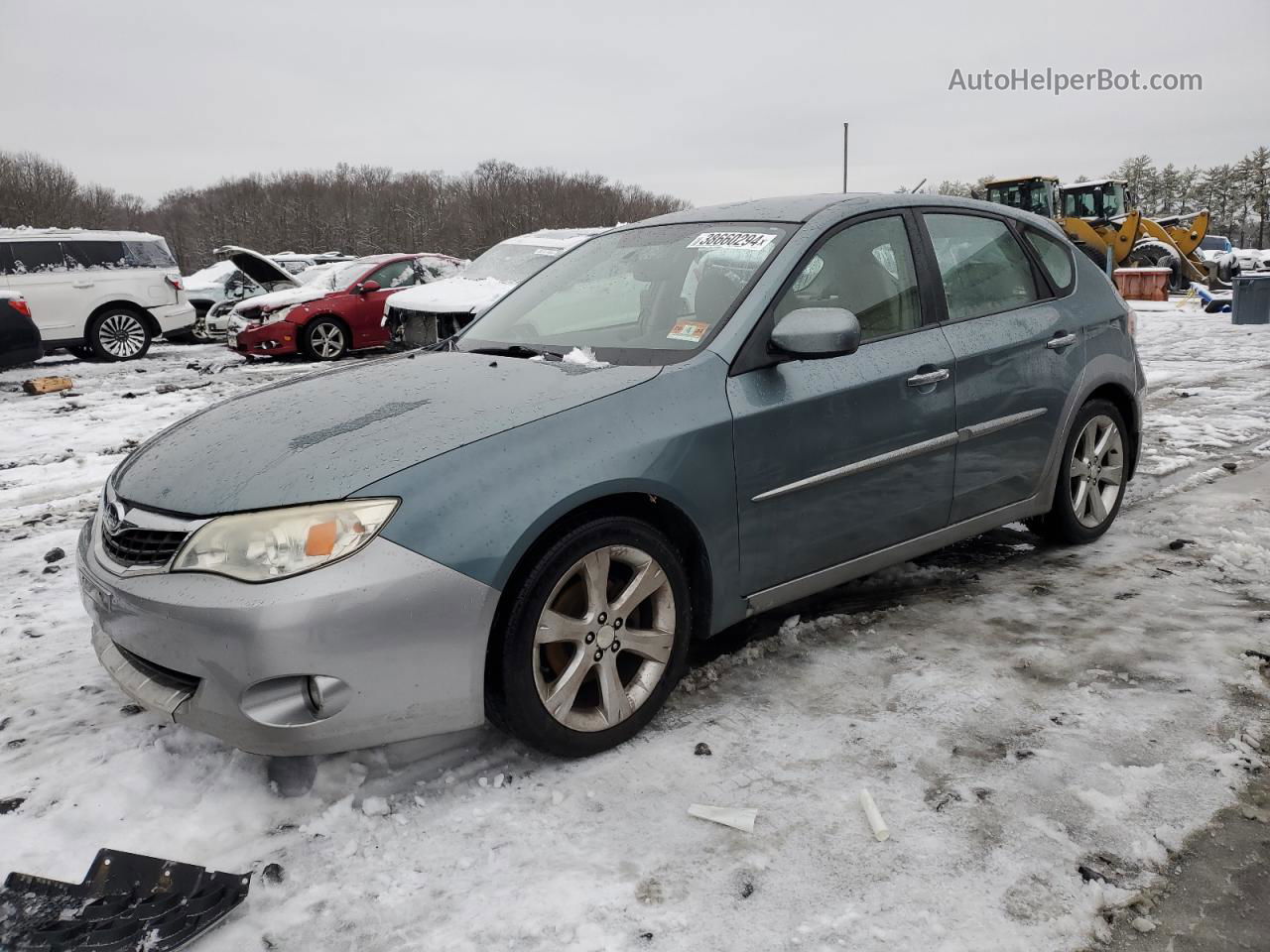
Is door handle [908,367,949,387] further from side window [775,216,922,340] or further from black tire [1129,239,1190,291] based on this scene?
black tire [1129,239,1190,291]

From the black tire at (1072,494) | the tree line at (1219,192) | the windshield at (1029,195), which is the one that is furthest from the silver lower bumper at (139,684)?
the tree line at (1219,192)

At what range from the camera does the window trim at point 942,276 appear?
3.56 meters

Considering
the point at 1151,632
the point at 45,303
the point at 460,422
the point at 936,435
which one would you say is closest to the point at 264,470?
the point at 460,422

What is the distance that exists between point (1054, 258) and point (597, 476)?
2799 mm

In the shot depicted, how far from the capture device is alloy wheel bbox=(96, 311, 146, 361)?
1431 cm

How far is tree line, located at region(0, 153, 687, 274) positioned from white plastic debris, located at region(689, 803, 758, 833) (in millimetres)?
101771

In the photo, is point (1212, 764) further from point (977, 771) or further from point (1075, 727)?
point (977, 771)

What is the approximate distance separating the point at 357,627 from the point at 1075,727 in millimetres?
2117

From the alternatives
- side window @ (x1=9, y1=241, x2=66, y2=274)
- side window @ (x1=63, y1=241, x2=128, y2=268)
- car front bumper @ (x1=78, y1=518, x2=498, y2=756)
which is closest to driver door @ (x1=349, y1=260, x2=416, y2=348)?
side window @ (x1=63, y1=241, x2=128, y2=268)

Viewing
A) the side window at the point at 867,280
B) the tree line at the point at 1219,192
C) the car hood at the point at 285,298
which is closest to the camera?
the side window at the point at 867,280

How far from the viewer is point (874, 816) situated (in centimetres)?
236

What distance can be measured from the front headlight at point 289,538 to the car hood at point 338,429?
0.14 ft

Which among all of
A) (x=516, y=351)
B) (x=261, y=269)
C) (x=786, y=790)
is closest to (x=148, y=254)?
(x=261, y=269)

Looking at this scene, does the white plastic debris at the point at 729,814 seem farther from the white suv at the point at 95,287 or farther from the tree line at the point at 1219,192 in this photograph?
the tree line at the point at 1219,192
